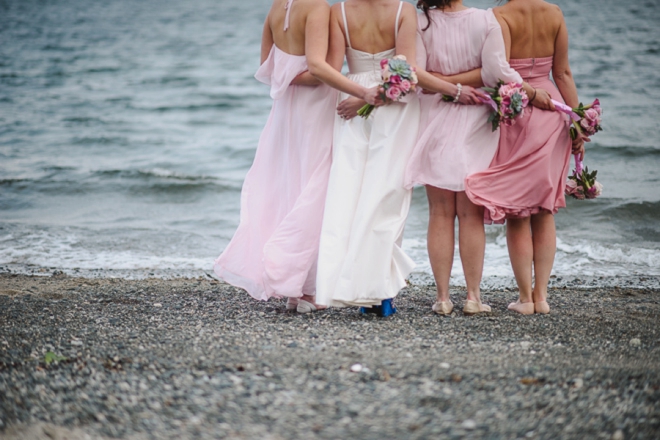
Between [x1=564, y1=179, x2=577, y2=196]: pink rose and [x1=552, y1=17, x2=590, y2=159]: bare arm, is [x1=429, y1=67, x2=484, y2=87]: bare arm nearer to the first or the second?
[x1=552, y1=17, x2=590, y2=159]: bare arm

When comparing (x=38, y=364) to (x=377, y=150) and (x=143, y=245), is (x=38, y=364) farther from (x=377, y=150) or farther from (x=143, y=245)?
(x=143, y=245)

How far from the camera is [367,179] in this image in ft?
13.5

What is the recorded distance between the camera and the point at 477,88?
4.20 m

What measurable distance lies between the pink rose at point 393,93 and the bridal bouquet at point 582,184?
1.43 m

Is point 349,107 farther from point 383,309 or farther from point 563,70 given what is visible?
point 563,70

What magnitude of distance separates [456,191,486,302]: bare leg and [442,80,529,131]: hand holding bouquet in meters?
0.50

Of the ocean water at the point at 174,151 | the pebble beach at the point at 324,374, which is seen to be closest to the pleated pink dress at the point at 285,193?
the pebble beach at the point at 324,374

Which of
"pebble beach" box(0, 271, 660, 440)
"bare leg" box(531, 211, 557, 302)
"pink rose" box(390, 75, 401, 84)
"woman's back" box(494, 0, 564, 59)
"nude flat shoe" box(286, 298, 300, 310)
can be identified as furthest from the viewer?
"nude flat shoe" box(286, 298, 300, 310)

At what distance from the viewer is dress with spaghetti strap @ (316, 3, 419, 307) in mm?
4086

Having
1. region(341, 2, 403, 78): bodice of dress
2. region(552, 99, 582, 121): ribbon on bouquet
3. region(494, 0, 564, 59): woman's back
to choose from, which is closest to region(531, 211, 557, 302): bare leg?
region(552, 99, 582, 121): ribbon on bouquet

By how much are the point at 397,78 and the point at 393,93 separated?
8 cm

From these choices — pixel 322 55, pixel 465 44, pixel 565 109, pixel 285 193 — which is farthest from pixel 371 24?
pixel 565 109

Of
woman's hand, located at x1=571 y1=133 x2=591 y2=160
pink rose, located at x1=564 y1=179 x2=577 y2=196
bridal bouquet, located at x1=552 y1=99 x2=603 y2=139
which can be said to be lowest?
pink rose, located at x1=564 y1=179 x2=577 y2=196

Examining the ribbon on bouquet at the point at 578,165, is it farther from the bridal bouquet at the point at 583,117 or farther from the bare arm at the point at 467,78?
the bare arm at the point at 467,78
